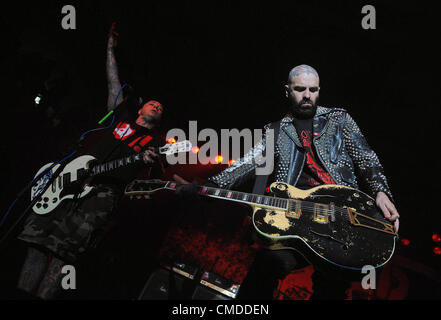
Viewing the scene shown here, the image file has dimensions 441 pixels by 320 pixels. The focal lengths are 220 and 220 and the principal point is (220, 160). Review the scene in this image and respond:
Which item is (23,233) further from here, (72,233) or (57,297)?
(57,297)

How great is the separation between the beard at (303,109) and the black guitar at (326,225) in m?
0.89

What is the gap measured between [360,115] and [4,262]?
5.86 meters

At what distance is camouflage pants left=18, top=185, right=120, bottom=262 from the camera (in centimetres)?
255

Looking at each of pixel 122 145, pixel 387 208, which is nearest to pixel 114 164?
pixel 122 145

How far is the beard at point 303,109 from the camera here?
2391mm

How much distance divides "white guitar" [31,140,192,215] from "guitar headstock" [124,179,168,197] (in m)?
0.47

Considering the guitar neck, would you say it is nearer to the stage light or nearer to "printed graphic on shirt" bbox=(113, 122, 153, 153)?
"printed graphic on shirt" bbox=(113, 122, 153, 153)

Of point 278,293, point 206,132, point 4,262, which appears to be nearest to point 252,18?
point 206,132

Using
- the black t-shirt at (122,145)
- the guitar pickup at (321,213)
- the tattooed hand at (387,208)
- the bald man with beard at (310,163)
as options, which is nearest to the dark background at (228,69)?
the black t-shirt at (122,145)

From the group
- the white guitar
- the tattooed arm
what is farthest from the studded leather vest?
the tattooed arm

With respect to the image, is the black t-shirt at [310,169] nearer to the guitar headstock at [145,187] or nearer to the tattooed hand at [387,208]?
the tattooed hand at [387,208]

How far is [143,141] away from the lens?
10.8 feet

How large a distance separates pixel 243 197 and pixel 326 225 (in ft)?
2.34

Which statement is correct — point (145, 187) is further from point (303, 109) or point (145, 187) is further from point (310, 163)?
point (303, 109)
